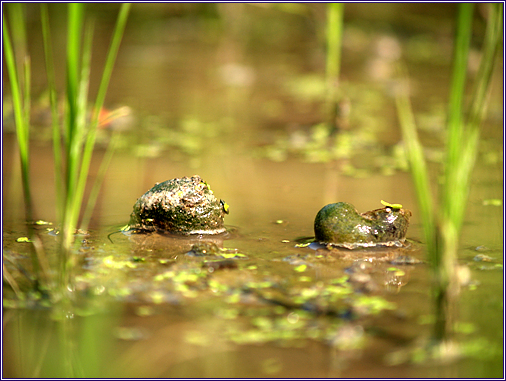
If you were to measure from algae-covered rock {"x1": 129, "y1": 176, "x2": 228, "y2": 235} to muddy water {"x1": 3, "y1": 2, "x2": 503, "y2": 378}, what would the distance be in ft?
0.35

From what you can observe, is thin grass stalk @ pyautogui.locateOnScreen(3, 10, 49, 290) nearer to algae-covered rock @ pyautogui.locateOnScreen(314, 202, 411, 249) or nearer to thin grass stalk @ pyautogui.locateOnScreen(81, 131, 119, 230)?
thin grass stalk @ pyautogui.locateOnScreen(81, 131, 119, 230)

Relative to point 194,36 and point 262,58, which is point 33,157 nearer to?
point 262,58

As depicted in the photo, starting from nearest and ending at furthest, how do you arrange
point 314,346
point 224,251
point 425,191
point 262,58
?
point 425,191 → point 314,346 → point 224,251 → point 262,58

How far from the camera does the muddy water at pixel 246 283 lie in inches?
90.1

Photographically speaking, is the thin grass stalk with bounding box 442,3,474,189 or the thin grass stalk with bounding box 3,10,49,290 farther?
the thin grass stalk with bounding box 3,10,49,290

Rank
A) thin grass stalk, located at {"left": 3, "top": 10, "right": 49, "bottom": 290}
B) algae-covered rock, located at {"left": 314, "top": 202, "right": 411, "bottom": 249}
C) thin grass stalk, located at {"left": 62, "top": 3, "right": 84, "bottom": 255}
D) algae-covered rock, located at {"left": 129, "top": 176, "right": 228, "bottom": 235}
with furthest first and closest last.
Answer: algae-covered rock, located at {"left": 129, "top": 176, "right": 228, "bottom": 235}
algae-covered rock, located at {"left": 314, "top": 202, "right": 411, "bottom": 249}
thin grass stalk, located at {"left": 3, "top": 10, "right": 49, "bottom": 290}
thin grass stalk, located at {"left": 62, "top": 3, "right": 84, "bottom": 255}

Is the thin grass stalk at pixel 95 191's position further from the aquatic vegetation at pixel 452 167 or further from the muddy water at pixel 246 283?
the aquatic vegetation at pixel 452 167

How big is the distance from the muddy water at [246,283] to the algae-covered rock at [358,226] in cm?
10

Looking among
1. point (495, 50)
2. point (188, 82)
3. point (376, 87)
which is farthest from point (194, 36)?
point (495, 50)

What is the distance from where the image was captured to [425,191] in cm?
217

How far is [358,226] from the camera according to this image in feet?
11.0

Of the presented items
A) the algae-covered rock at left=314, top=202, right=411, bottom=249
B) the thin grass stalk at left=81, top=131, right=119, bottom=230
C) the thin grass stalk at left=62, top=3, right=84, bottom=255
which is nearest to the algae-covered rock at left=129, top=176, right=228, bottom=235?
the thin grass stalk at left=81, top=131, right=119, bottom=230

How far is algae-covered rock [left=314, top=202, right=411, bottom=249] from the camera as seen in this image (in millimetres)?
3318

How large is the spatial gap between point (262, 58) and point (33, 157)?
523 centimetres
